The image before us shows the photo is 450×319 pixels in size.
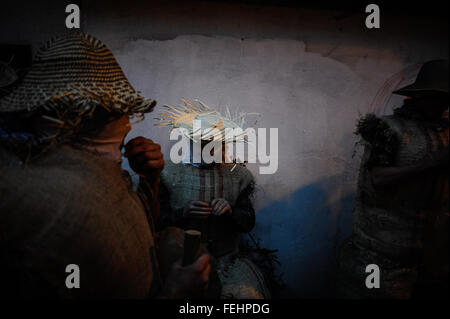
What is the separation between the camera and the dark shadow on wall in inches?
113

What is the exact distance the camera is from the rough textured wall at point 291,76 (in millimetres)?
2447

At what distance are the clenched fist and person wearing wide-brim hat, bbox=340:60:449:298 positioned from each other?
1.51 meters

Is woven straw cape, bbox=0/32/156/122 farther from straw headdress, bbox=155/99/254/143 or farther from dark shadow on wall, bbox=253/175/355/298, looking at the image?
dark shadow on wall, bbox=253/175/355/298

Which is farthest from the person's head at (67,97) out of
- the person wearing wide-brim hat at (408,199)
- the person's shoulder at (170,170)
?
the person wearing wide-brim hat at (408,199)

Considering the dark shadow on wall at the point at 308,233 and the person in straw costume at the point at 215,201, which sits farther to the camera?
the dark shadow on wall at the point at 308,233

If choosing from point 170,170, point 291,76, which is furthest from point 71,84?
point 291,76

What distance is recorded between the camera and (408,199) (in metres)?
1.75

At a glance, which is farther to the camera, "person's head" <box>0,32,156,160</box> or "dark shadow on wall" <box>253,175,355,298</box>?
"dark shadow on wall" <box>253,175,355,298</box>

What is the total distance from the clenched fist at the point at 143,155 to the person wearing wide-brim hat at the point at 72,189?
0.39ft

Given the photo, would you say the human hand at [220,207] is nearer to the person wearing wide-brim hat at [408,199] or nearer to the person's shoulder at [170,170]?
the person's shoulder at [170,170]

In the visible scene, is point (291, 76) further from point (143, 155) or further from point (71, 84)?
point (71, 84)

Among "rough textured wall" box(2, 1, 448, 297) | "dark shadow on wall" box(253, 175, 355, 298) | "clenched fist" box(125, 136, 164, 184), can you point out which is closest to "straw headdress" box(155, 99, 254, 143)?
"rough textured wall" box(2, 1, 448, 297)

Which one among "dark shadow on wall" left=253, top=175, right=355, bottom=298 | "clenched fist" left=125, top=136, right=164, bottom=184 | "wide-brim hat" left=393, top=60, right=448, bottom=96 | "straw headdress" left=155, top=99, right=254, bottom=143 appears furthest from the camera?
"dark shadow on wall" left=253, top=175, right=355, bottom=298

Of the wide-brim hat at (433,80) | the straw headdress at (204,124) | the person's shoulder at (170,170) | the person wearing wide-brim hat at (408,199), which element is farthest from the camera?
the person's shoulder at (170,170)
